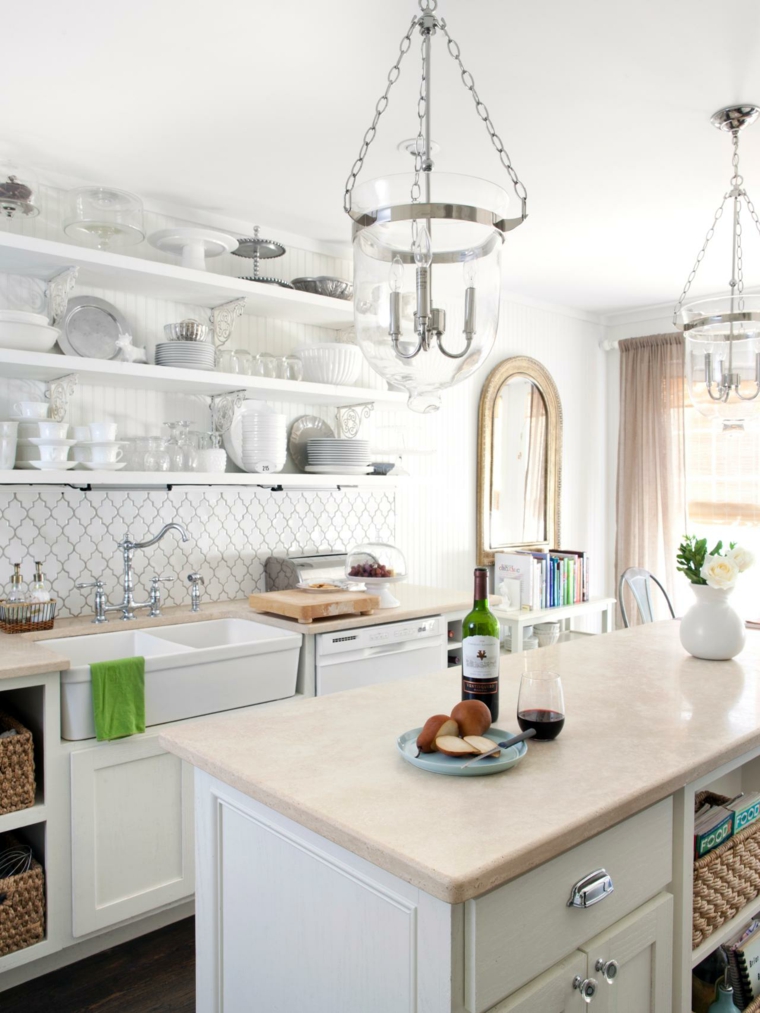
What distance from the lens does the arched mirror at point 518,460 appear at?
492 cm

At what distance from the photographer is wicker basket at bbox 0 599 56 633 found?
2.75 metres

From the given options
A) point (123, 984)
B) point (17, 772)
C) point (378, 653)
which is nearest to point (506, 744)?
point (17, 772)

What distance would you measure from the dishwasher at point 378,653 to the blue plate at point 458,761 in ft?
5.06

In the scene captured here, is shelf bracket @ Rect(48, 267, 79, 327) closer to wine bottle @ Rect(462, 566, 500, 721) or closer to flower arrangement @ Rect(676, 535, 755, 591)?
wine bottle @ Rect(462, 566, 500, 721)

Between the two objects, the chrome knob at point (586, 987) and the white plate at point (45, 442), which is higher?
the white plate at point (45, 442)

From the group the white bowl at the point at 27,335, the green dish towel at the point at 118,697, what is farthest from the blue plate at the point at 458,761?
the white bowl at the point at 27,335

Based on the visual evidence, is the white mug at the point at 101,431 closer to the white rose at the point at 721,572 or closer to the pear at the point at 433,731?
the pear at the point at 433,731

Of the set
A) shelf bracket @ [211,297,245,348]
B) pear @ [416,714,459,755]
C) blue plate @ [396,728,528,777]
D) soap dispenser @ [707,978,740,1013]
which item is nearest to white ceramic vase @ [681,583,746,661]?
soap dispenser @ [707,978,740,1013]

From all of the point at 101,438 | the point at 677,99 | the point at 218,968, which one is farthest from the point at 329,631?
the point at 677,99

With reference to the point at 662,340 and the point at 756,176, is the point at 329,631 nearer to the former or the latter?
the point at 756,176

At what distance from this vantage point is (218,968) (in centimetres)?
159

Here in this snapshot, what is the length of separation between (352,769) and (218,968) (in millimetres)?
543

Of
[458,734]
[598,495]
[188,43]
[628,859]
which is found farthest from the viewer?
[598,495]

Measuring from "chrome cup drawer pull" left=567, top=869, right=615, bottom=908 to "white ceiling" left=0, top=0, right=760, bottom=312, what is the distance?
6.57ft
